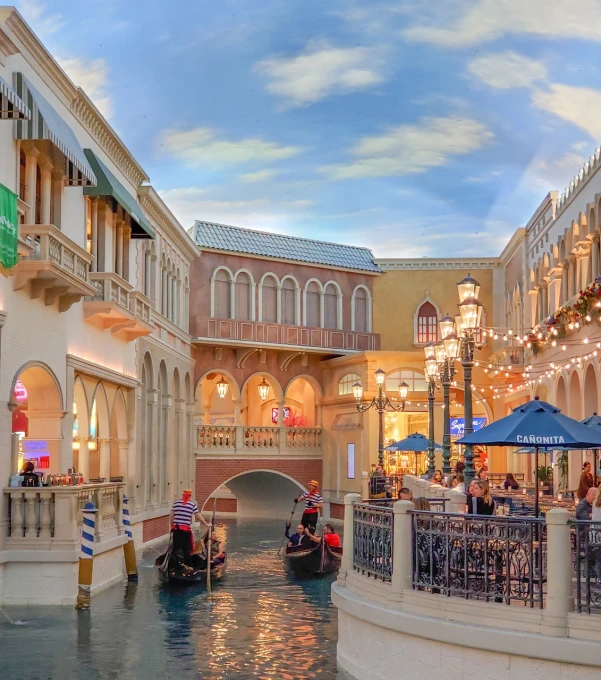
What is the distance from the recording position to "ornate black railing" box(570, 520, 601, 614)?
27.6ft

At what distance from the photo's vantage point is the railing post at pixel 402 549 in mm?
9836

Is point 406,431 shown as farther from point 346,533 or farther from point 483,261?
point 346,533

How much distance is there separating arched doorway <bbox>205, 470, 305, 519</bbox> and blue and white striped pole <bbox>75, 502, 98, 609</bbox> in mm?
20974

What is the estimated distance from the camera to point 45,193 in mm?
17297

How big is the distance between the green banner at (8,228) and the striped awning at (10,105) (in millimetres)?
898

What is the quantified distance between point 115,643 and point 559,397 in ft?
54.5

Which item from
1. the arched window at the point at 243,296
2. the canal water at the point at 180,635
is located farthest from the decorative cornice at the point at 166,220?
the canal water at the point at 180,635

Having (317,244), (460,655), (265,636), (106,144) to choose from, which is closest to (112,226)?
(106,144)

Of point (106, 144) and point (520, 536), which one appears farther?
point (106, 144)

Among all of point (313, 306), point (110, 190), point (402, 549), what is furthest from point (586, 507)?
point (313, 306)

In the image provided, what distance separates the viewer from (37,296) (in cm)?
1656

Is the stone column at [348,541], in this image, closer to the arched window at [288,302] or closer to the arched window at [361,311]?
the arched window at [288,302]

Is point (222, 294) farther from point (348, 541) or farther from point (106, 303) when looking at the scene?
point (348, 541)

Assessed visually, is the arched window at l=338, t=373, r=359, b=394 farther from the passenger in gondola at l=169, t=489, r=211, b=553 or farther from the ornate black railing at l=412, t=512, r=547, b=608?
the ornate black railing at l=412, t=512, r=547, b=608
